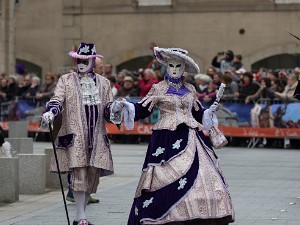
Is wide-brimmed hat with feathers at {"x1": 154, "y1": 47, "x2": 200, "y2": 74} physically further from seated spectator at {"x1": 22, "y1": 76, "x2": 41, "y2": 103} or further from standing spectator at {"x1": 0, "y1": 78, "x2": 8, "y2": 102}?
standing spectator at {"x1": 0, "y1": 78, "x2": 8, "y2": 102}

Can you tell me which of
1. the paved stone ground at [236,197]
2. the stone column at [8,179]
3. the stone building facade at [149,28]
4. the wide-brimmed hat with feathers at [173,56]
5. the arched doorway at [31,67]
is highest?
the stone building facade at [149,28]

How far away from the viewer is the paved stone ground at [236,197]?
11773 millimetres

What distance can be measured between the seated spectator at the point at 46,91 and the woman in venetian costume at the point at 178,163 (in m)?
15.0

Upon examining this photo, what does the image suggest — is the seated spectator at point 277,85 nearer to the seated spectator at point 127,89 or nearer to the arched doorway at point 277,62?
the seated spectator at point 127,89

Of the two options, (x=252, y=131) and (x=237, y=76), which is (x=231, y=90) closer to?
(x=237, y=76)

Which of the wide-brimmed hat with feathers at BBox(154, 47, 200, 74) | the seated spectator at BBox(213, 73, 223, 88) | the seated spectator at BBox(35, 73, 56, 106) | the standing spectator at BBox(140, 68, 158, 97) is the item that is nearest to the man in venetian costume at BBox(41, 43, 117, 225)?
the wide-brimmed hat with feathers at BBox(154, 47, 200, 74)

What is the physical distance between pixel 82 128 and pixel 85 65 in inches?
28.9

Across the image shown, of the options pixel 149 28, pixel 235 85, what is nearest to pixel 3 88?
pixel 235 85

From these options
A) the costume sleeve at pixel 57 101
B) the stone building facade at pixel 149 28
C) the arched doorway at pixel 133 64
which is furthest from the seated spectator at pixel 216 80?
the costume sleeve at pixel 57 101

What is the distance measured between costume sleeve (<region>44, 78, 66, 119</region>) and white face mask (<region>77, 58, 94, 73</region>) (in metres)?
0.25

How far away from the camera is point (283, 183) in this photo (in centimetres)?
1547

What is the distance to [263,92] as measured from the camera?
23.2 meters

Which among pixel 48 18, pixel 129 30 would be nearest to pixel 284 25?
pixel 129 30

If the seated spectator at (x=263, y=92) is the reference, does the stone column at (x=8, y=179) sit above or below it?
below
